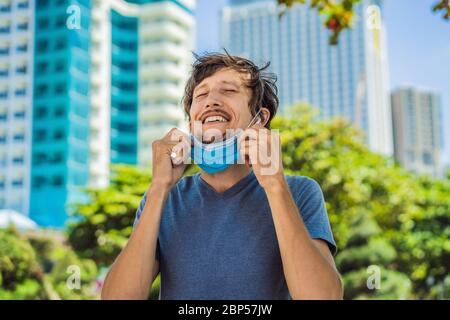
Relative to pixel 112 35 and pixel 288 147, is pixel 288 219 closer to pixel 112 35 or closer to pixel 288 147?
pixel 288 147

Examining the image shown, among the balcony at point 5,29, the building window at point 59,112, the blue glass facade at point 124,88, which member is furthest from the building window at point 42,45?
the blue glass facade at point 124,88

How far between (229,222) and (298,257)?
11.4 inches

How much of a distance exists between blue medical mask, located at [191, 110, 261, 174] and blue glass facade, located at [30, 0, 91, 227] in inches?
1709

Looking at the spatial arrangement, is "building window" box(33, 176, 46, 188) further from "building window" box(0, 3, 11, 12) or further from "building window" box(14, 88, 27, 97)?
"building window" box(0, 3, 11, 12)

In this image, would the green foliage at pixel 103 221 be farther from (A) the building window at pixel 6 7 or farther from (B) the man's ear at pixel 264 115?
(A) the building window at pixel 6 7

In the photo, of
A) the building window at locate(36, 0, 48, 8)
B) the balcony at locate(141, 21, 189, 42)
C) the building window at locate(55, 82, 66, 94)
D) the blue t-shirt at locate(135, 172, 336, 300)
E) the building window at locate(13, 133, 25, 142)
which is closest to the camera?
the blue t-shirt at locate(135, 172, 336, 300)

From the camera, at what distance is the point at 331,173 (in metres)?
16.9

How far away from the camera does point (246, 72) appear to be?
6.40 feet

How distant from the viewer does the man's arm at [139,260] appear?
5.58 feet

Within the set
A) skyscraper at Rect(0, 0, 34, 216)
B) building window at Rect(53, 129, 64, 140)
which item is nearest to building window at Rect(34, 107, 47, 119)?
skyscraper at Rect(0, 0, 34, 216)

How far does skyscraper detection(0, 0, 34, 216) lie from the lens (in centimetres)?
4647

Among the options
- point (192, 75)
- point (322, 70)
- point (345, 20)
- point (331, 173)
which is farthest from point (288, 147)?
point (322, 70)

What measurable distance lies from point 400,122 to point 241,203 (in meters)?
119
